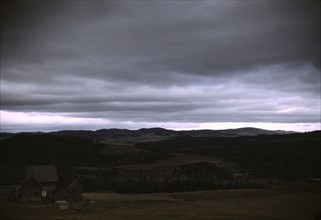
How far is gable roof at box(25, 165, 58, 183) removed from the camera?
53.2 meters

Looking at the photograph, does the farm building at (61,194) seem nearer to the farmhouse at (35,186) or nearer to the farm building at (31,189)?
the farmhouse at (35,186)

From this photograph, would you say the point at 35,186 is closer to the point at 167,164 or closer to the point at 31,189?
the point at 31,189

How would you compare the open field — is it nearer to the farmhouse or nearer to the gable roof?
the gable roof

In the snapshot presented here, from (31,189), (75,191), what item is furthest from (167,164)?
(31,189)

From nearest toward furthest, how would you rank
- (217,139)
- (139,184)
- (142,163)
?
(139,184) → (142,163) → (217,139)

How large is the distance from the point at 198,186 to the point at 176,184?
427 cm

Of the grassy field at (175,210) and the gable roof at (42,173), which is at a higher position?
the gable roof at (42,173)

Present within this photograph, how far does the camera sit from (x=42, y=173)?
5459 cm

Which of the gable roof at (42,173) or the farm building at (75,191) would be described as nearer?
the farm building at (75,191)

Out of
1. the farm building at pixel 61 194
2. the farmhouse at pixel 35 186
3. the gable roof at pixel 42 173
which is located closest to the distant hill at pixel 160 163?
the farmhouse at pixel 35 186

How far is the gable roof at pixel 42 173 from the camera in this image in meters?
53.2

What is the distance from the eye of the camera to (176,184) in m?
78.8

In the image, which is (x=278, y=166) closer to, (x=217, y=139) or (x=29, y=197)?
(x=29, y=197)

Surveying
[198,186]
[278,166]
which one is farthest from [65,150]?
[278,166]
